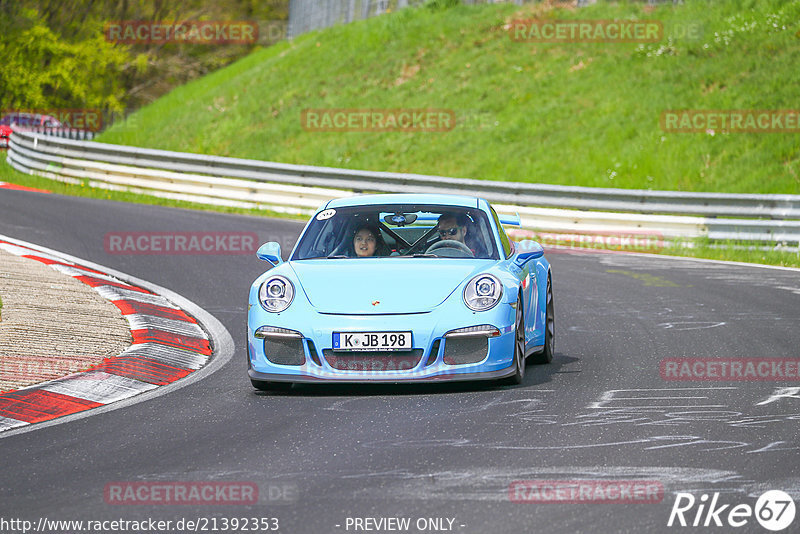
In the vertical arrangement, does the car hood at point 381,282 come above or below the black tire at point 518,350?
above

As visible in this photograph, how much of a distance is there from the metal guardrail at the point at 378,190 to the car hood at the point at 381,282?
10873 mm

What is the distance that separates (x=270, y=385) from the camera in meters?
7.90

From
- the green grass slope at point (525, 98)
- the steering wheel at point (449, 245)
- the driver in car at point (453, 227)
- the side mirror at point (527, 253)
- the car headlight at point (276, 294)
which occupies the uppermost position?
the green grass slope at point (525, 98)

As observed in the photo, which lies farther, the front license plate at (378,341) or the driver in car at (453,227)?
the driver in car at (453,227)

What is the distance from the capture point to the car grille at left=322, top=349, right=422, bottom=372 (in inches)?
293

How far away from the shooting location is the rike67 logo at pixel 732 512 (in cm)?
465

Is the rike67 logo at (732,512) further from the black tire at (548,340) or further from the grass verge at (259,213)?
the grass verge at (259,213)

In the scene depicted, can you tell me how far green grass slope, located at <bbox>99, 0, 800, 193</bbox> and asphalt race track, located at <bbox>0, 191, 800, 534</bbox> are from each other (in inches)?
565

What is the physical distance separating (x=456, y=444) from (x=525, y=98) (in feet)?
81.3

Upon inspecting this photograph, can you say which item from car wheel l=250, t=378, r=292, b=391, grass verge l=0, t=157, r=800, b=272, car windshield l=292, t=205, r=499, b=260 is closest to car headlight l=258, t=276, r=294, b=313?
car wheel l=250, t=378, r=292, b=391

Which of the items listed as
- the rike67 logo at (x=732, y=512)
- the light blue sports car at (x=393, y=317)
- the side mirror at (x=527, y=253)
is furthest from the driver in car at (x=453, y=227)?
the rike67 logo at (x=732, y=512)

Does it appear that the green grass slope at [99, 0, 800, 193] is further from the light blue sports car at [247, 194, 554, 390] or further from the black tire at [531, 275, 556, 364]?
the light blue sports car at [247, 194, 554, 390]

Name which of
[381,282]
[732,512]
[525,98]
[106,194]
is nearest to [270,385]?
[381,282]

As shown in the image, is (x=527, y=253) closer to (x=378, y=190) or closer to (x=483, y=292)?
(x=483, y=292)
